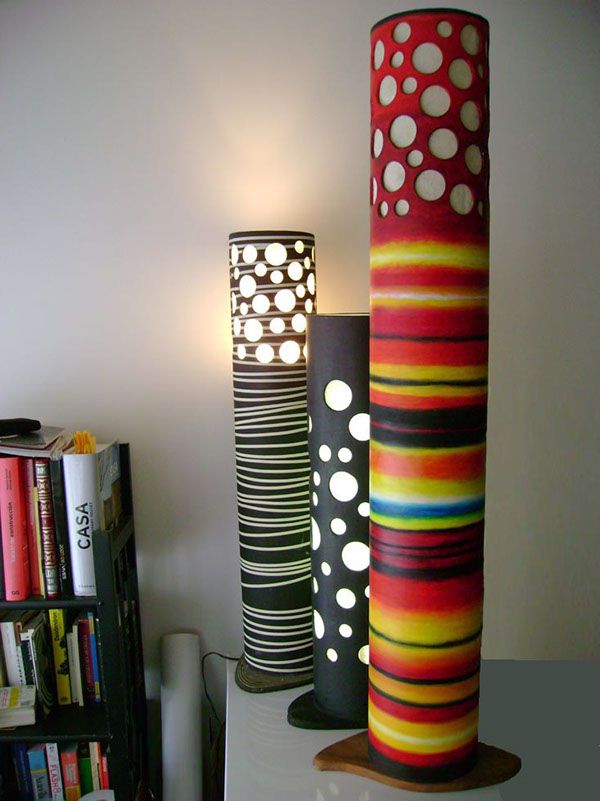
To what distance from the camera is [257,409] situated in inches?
49.9

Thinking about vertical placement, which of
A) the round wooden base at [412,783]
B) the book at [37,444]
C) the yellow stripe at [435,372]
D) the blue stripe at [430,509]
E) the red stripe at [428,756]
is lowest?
the round wooden base at [412,783]

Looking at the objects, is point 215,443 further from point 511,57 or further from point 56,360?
point 511,57

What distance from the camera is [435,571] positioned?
938 mm

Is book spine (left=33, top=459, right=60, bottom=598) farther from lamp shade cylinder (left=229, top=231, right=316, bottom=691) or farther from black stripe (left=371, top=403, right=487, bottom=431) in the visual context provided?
black stripe (left=371, top=403, right=487, bottom=431)

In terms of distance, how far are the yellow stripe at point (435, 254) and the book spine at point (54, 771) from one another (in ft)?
3.70

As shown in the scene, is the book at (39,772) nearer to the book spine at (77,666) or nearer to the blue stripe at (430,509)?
Result: the book spine at (77,666)

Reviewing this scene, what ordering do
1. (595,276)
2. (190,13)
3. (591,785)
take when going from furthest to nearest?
1. (595,276)
2. (190,13)
3. (591,785)

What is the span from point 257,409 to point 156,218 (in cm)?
47

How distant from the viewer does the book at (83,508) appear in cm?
126

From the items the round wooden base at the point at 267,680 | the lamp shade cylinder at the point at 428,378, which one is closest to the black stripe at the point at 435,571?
the lamp shade cylinder at the point at 428,378

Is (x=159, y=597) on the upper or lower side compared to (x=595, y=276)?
lower

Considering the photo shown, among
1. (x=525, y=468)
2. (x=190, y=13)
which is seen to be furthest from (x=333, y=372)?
(x=190, y=13)

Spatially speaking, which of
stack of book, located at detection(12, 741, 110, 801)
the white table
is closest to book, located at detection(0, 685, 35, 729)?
stack of book, located at detection(12, 741, 110, 801)

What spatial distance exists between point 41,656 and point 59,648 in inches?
1.4
